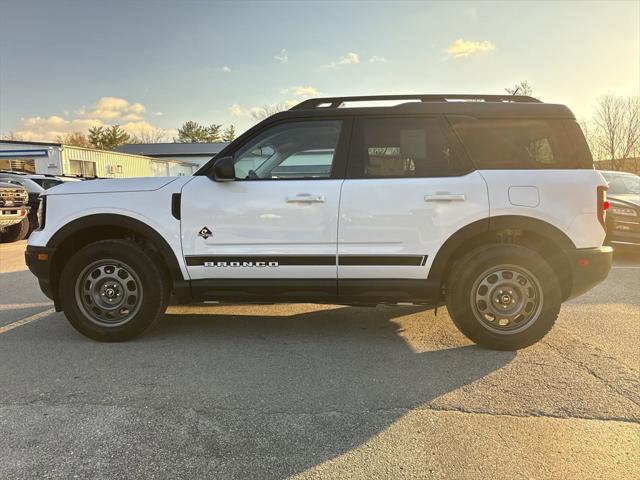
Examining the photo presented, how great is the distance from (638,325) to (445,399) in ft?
8.95

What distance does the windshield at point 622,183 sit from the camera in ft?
28.6

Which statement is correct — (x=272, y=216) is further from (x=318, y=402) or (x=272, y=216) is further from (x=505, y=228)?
(x=505, y=228)

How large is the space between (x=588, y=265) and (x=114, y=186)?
4.03 meters

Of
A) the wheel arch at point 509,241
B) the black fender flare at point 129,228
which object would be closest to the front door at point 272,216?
the black fender flare at point 129,228

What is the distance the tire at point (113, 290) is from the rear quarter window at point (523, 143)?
286 cm

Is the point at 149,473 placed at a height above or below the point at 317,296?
below

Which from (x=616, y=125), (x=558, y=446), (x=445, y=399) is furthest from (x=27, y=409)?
(x=616, y=125)

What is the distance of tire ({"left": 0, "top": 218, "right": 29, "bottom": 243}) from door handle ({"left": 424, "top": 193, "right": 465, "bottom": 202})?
1135 centimetres

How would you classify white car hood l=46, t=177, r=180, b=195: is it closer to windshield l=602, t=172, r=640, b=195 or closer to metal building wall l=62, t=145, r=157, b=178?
windshield l=602, t=172, r=640, b=195

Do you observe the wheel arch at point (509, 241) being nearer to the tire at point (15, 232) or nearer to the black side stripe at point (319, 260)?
the black side stripe at point (319, 260)

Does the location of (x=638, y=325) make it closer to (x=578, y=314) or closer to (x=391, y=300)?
(x=578, y=314)

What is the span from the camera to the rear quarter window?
3.74 meters

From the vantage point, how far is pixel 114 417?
9.04 feet

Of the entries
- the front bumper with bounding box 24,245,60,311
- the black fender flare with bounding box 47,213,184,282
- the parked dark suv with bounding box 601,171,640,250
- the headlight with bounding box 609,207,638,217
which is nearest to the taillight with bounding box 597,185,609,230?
the black fender flare with bounding box 47,213,184,282
